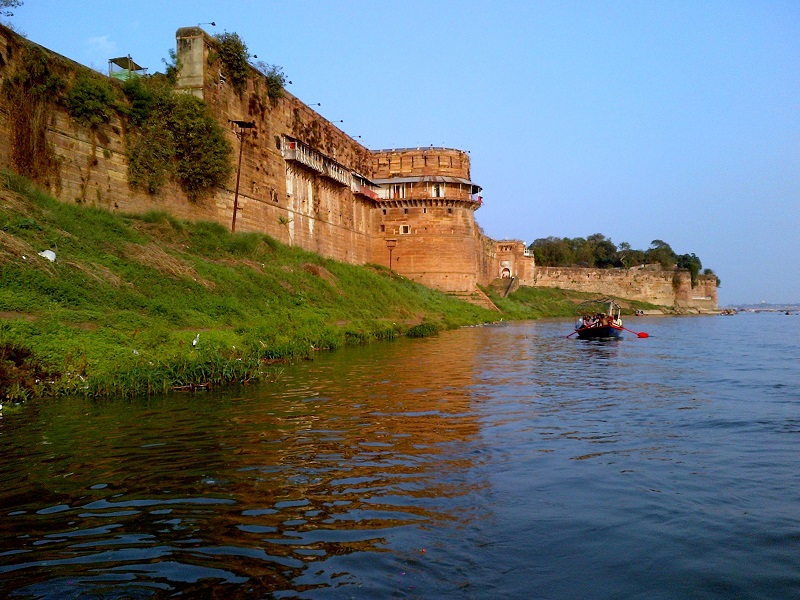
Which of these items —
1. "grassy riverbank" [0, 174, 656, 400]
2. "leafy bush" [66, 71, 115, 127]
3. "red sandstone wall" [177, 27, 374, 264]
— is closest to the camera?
"grassy riverbank" [0, 174, 656, 400]

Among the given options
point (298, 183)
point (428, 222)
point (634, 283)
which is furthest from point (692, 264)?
point (298, 183)

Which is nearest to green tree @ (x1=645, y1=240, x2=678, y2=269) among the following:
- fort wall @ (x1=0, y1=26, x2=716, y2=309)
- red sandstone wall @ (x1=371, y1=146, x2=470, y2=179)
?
fort wall @ (x1=0, y1=26, x2=716, y2=309)

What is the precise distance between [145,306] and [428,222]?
30.0 m

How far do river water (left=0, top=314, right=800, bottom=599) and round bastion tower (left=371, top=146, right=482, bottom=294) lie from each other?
3166 centimetres

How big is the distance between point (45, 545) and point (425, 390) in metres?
7.12

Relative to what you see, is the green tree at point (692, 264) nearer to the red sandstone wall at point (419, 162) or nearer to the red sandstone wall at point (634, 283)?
the red sandstone wall at point (634, 283)

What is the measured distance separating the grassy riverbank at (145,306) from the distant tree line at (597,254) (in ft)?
202

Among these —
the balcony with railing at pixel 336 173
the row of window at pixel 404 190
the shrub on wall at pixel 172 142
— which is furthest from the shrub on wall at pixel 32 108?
the row of window at pixel 404 190

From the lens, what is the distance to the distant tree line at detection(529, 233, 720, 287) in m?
81.9

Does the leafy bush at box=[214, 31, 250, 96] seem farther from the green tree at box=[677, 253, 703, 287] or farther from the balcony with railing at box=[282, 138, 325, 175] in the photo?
the green tree at box=[677, 253, 703, 287]

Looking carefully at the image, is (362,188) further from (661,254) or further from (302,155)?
(661,254)

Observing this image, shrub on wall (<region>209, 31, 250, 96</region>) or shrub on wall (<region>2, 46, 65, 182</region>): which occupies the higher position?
shrub on wall (<region>209, 31, 250, 96</region>)

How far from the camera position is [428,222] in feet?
136

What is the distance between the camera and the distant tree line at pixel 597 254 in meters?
81.9
